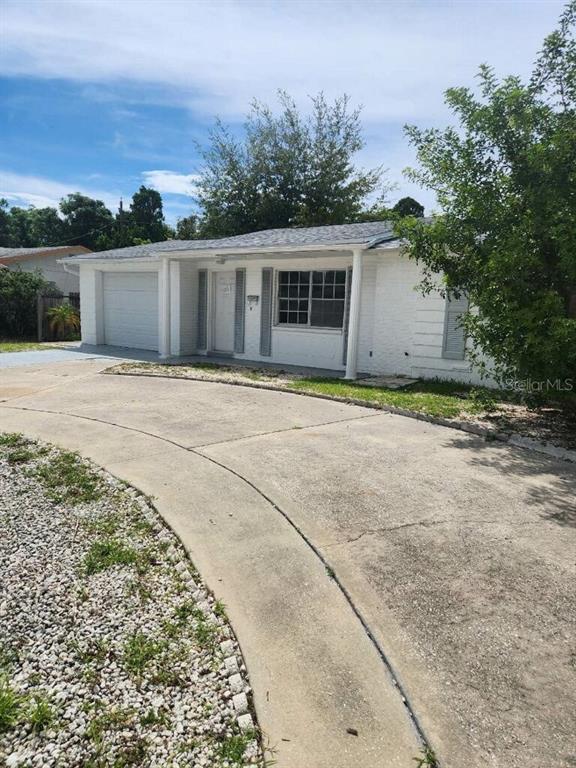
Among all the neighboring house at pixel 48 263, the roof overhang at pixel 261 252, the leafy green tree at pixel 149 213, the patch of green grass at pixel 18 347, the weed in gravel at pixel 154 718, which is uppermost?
the leafy green tree at pixel 149 213

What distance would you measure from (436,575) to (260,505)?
4.93ft

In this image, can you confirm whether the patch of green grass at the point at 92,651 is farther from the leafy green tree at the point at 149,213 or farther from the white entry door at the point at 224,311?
the leafy green tree at the point at 149,213

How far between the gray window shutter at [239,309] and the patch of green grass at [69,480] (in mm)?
8894

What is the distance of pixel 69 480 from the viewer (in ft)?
14.8

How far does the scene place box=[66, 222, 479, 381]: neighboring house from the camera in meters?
10.7

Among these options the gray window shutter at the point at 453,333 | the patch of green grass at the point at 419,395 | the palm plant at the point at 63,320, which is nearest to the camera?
the patch of green grass at the point at 419,395

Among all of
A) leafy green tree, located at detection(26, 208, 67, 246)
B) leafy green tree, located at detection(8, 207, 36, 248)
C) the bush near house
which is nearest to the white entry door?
the bush near house

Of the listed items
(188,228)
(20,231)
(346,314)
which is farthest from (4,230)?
(346,314)

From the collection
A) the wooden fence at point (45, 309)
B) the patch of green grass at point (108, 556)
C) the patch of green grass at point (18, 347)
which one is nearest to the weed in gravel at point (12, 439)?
the patch of green grass at point (108, 556)

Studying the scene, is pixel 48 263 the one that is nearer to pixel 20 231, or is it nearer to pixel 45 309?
pixel 45 309

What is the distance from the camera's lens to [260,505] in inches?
161

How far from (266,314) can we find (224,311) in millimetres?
1714

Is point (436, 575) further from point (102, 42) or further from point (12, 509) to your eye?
point (102, 42)

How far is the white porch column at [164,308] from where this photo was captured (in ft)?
45.4
